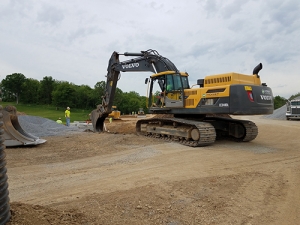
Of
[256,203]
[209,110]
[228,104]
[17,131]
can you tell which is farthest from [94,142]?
[256,203]

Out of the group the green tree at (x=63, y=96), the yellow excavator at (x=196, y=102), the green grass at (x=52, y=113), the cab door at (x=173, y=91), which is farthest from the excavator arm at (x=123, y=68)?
the green tree at (x=63, y=96)

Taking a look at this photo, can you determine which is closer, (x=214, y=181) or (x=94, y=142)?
(x=214, y=181)

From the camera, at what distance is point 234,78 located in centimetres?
916

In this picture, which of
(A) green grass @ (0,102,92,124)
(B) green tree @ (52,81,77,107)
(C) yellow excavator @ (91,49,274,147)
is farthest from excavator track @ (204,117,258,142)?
(B) green tree @ (52,81,77,107)

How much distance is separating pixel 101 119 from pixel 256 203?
11.3 m

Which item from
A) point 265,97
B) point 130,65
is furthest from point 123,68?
point 265,97

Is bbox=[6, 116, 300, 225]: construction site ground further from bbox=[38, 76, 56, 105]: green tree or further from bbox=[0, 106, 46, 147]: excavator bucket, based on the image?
bbox=[38, 76, 56, 105]: green tree

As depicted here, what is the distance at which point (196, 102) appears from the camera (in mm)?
9961

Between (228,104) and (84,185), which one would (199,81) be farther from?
(84,185)

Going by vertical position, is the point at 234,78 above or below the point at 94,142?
above

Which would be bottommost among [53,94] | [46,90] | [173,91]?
[173,91]

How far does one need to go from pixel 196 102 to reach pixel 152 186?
223 inches

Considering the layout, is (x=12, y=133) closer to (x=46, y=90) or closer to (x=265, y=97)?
(x=265, y=97)

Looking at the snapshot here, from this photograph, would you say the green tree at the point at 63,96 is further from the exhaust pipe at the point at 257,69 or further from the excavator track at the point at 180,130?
the exhaust pipe at the point at 257,69
